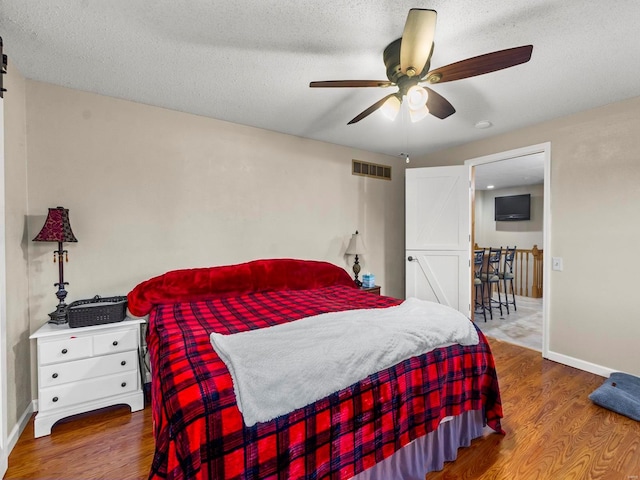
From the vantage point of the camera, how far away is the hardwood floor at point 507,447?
1.60 m

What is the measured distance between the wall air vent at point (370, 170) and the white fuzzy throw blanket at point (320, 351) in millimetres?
2564

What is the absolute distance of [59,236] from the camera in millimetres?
2086

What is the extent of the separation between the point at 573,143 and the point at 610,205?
2.21 feet

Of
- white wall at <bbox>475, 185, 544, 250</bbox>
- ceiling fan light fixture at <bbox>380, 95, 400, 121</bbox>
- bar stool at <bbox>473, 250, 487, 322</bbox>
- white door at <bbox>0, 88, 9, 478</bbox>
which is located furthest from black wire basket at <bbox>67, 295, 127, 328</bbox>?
white wall at <bbox>475, 185, 544, 250</bbox>

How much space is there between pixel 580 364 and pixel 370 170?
3.07 meters

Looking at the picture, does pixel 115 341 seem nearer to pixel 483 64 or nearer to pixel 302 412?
pixel 302 412

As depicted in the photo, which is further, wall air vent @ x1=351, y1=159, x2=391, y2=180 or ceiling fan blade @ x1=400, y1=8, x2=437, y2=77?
wall air vent @ x1=351, y1=159, x2=391, y2=180

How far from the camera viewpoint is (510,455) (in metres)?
1.71

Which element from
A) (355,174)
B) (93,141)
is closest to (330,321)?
(93,141)

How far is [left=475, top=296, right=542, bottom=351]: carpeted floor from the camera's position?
3596mm

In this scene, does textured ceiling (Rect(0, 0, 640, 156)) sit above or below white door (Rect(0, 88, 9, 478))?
above

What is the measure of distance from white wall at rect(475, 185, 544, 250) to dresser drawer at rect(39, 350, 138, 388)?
734 cm

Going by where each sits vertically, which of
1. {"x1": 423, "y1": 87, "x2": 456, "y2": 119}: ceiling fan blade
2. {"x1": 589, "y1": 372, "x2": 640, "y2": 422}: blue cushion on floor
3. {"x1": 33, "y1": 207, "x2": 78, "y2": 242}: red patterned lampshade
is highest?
{"x1": 423, "y1": 87, "x2": 456, "y2": 119}: ceiling fan blade

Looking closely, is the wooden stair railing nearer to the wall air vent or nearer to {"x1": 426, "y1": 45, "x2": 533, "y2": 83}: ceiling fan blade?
the wall air vent
